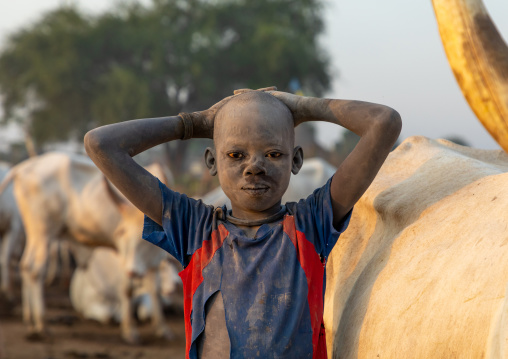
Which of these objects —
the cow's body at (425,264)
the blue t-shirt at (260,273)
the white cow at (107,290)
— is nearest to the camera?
the cow's body at (425,264)

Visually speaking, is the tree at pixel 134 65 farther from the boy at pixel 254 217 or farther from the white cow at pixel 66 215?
the boy at pixel 254 217

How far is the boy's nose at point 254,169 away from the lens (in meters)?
1.79

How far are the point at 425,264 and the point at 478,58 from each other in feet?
2.00

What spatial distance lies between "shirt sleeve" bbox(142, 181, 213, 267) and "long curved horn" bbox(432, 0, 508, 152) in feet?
3.05

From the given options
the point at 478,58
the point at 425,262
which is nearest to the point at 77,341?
the point at 425,262

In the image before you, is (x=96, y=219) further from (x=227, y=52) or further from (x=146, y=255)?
(x=227, y=52)

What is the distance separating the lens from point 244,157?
1840mm

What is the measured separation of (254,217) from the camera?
6.26 feet

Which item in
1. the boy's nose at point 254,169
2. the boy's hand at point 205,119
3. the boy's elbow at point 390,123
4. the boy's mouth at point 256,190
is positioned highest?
the boy's hand at point 205,119

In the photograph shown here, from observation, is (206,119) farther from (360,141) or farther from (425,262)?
(425,262)

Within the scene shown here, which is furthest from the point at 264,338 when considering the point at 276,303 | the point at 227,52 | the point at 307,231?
the point at 227,52

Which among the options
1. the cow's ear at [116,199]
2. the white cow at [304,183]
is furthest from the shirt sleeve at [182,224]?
the cow's ear at [116,199]

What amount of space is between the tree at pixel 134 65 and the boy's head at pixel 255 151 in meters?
21.0

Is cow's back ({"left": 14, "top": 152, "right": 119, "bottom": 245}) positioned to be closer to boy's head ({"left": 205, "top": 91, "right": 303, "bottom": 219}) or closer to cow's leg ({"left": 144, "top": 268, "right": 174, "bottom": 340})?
cow's leg ({"left": 144, "top": 268, "right": 174, "bottom": 340})
